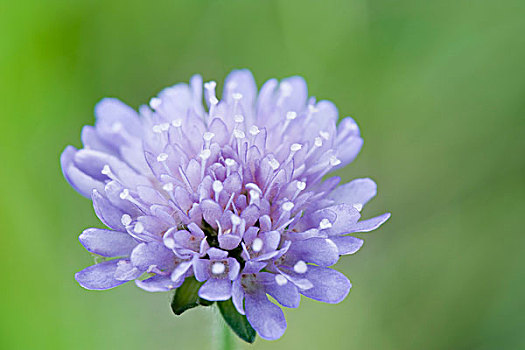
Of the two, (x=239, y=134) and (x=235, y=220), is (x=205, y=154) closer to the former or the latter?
(x=239, y=134)

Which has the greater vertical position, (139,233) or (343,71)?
(343,71)

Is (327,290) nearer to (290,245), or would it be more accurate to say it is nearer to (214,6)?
(290,245)

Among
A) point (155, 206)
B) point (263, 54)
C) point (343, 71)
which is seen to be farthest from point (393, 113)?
point (155, 206)

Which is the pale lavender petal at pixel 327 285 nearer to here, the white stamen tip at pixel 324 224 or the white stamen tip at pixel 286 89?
the white stamen tip at pixel 324 224

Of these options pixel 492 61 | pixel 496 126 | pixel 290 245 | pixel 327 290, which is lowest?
pixel 327 290

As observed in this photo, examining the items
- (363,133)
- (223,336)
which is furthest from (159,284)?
(363,133)

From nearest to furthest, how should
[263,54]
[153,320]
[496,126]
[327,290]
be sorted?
[327,290]
[153,320]
[496,126]
[263,54]

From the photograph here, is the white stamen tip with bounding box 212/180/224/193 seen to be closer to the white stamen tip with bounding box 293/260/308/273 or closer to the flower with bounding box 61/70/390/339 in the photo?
the flower with bounding box 61/70/390/339

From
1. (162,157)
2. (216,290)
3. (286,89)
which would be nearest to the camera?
(216,290)
